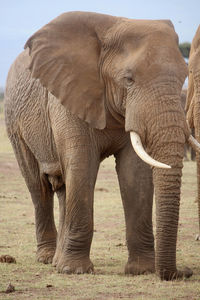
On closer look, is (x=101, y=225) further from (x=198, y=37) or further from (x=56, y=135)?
(x=56, y=135)

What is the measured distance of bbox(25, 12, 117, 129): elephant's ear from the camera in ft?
20.6

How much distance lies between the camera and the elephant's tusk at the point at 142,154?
17.6 ft

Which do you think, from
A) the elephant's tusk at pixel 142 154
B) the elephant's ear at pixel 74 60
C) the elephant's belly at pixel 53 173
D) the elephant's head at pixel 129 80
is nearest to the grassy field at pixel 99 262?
the elephant's head at pixel 129 80

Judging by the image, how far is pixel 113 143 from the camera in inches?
259

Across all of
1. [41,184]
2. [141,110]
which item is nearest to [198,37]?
[41,184]

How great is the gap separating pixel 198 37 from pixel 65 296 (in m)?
3.84

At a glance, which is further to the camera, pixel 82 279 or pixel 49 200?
pixel 49 200

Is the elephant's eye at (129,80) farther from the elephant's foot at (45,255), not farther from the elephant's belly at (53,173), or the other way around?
the elephant's foot at (45,255)

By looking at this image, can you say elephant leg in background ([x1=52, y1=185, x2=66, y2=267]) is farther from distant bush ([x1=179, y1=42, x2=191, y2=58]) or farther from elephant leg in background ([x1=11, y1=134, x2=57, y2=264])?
distant bush ([x1=179, y1=42, x2=191, y2=58])

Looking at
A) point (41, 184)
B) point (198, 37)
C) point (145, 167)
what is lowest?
point (41, 184)

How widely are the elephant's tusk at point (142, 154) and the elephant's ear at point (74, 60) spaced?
0.60 m

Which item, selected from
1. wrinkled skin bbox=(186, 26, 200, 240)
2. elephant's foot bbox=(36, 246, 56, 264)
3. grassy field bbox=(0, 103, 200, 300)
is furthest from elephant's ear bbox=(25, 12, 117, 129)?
wrinkled skin bbox=(186, 26, 200, 240)

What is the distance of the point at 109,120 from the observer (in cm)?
633

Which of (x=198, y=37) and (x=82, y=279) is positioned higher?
(x=198, y=37)
